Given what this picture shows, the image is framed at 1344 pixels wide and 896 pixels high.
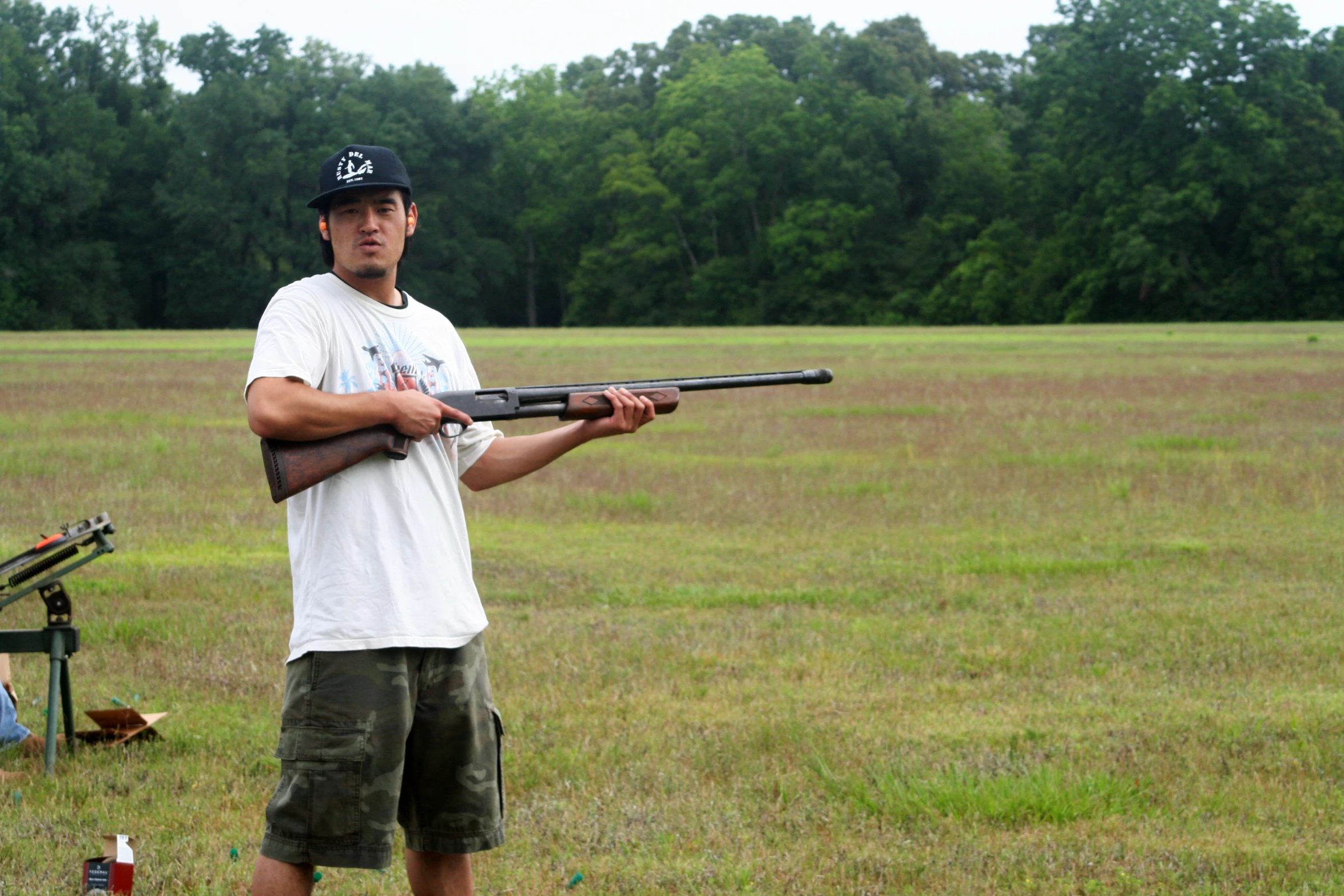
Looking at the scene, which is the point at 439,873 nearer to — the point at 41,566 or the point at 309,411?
the point at 309,411

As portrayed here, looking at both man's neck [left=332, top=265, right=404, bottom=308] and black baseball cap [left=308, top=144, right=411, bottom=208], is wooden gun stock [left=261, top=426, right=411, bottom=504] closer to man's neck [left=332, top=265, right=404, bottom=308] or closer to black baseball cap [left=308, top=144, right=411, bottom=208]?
man's neck [left=332, top=265, right=404, bottom=308]

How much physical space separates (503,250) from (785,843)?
290 ft

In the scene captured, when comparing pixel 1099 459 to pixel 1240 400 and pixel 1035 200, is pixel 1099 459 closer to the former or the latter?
pixel 1240 400

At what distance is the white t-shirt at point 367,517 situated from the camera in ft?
12.3

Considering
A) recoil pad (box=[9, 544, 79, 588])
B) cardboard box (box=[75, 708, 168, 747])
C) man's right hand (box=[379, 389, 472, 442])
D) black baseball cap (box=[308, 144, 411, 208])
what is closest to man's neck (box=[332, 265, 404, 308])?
black baseball cap (box=[308, 144, 411, 208])

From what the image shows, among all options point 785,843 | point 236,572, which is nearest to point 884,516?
point 236,572

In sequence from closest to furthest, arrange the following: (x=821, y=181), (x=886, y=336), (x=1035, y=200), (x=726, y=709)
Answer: (x=726, y=709), (x=886, y=336), (x=1035, y=200), (x=821, y=181)

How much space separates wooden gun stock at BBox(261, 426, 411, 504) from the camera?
3.73 m

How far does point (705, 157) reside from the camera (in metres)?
92.6

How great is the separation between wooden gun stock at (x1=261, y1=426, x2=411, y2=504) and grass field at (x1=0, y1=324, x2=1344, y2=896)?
194 cm

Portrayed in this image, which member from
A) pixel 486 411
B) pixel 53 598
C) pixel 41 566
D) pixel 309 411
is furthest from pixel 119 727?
pixel 309 411

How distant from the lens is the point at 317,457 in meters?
3.73

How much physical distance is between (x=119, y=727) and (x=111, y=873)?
1.73 metres

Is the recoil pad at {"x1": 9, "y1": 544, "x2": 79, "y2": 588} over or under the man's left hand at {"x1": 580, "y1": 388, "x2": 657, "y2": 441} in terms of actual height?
under
